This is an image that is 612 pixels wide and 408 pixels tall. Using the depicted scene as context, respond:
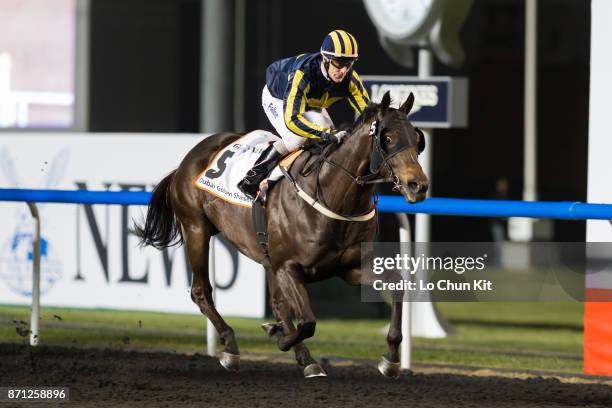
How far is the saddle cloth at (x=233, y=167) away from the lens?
7.27 meters

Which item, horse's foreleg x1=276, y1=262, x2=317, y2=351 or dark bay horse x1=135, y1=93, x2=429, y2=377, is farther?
horse's foreleg x1=276, y1=262, x2=317, y2=351

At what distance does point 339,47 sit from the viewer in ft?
20.9

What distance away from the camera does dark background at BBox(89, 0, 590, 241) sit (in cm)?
1445

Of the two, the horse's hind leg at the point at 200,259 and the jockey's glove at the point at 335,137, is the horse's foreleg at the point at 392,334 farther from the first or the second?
the horse's hind leg at the point at 200,259

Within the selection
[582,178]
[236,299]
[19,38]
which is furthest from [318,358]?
[582,178]

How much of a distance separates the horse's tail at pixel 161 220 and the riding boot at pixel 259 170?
1.13m

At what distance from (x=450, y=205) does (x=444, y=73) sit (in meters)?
10.8

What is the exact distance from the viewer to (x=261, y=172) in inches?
276

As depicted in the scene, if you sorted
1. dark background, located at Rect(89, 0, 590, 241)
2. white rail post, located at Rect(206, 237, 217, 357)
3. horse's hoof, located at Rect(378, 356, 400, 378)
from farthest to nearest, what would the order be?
1. dark background, located at Rect(89, 0, 590, 241)
2. white rail post, located at Rect(206, 237, 217, 357)
3. horse's hoof, located at Rect(378, 356, 400, 378)

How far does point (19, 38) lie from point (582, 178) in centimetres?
1018

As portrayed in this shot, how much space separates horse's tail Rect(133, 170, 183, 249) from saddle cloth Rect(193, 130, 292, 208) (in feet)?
1.57

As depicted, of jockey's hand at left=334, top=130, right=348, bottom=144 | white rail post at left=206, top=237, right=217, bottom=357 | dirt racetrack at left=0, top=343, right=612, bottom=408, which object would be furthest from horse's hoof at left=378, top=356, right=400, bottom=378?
white rail post at left=206, top=237, right=217, bottom=357

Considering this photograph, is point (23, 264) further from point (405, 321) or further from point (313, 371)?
point (313, 371)

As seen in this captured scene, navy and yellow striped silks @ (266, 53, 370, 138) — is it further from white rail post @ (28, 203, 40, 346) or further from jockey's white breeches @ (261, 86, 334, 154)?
white rail post @ (28, 203, 40, 346)
